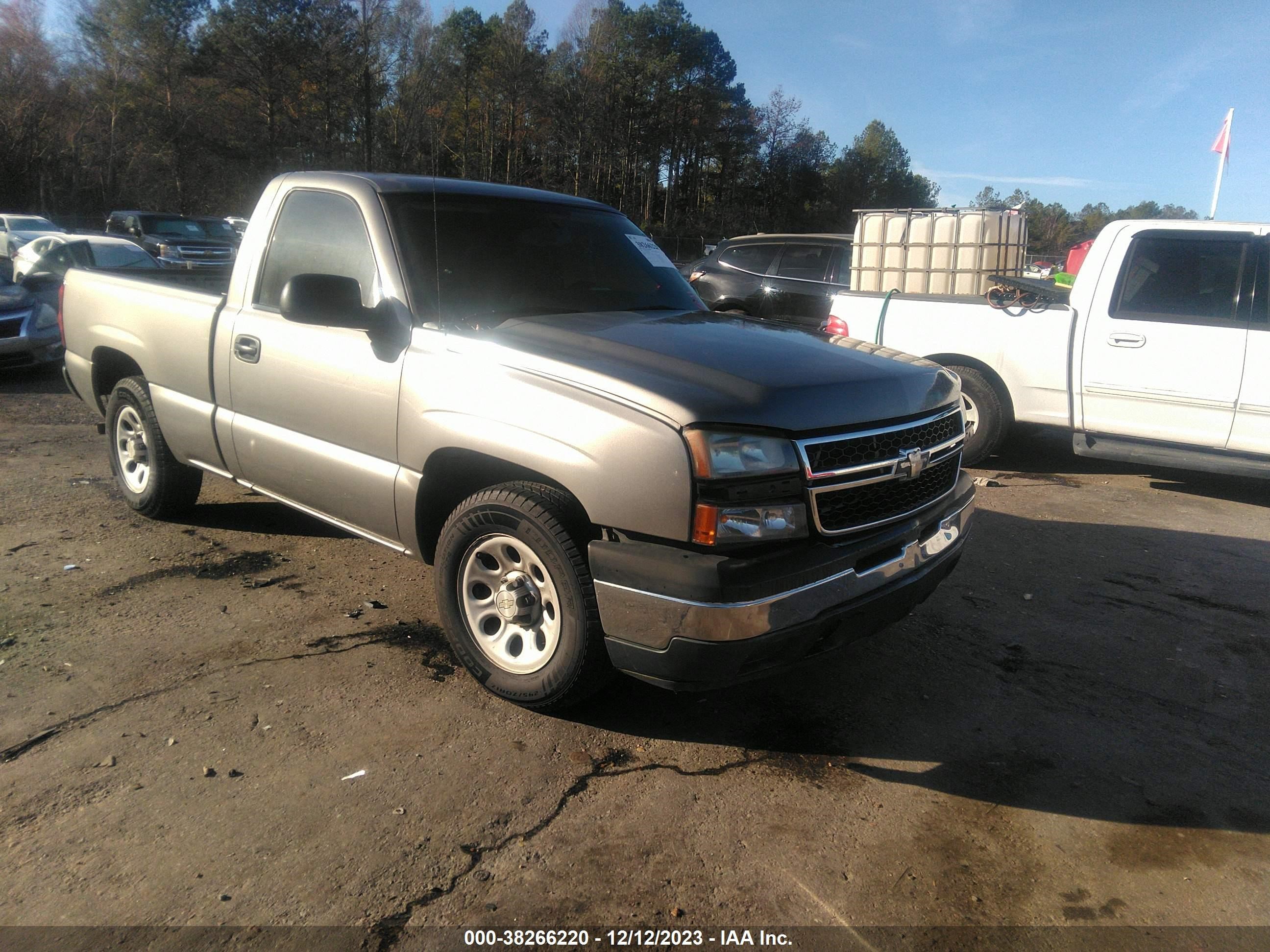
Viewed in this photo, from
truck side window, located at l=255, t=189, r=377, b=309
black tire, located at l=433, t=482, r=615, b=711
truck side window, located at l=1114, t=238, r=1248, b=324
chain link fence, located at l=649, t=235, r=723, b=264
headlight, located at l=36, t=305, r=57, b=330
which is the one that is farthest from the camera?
chain link fence, located at l=649, t=235, r=723, b=264

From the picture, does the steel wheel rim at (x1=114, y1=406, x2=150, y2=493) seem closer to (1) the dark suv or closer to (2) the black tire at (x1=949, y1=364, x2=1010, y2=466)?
(2) the black tire at (x1=949, y1=364, x2=1010, y2=466)

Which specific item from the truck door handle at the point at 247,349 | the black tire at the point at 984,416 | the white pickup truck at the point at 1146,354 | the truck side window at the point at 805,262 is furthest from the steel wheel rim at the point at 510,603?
the truck side window at the point at 805,262

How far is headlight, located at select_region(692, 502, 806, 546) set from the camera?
8.53 ft

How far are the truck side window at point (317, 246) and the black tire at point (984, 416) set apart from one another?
16.3 ft

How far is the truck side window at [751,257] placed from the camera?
11.3 meters

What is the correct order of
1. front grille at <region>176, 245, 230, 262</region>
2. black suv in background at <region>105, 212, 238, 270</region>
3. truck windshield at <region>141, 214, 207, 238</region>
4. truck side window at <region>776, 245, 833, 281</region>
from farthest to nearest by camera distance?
truck windshield at <region>141, 214, 207, 238</region> → front grille at <region>176, 245, 230, 262</region> → black suv in background at <region>105, 212, 238, 270</region> → truck side window at <region>776, 245, 833, 281</region>

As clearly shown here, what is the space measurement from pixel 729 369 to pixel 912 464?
2.38 feet

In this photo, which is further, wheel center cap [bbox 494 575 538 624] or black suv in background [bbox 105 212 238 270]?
black suv in background [bbox 105 212 238 270]

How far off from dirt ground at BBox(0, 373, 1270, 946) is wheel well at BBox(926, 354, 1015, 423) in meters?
2.53

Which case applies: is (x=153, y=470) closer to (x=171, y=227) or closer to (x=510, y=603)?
(x=510, y=603)

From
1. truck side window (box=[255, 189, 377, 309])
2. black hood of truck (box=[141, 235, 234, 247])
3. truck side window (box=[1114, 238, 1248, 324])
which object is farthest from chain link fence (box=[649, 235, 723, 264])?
truck side window (box=[255, 189, 377, 309])

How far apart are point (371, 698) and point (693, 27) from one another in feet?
211

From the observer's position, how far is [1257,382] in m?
5.99

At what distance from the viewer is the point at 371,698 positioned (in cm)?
334
